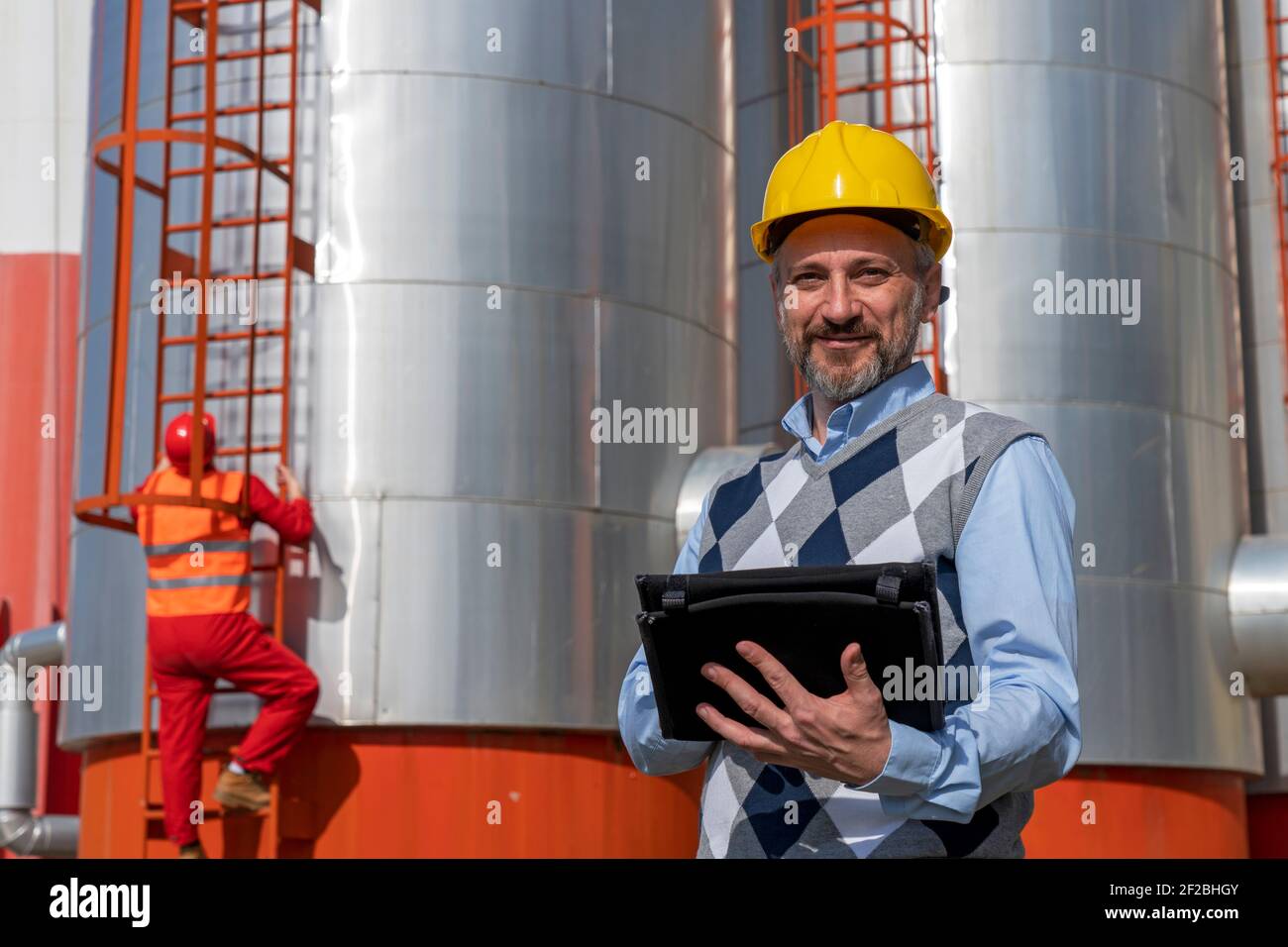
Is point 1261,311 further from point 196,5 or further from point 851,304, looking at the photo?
point 851,304

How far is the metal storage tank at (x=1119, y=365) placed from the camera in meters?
9.14

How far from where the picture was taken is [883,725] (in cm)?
206

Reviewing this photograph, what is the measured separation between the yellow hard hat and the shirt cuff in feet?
2.85

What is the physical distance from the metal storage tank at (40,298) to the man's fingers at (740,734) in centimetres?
1050

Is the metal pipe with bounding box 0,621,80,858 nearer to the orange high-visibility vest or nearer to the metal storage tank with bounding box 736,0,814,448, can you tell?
the orange high-visibility vest

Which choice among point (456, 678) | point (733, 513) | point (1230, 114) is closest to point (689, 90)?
point (456, 678)

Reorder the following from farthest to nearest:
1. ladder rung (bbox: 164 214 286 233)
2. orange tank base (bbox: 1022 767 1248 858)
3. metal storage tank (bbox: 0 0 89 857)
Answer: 1. metal storage tank (bbox: 0 0 89 857)
2. orange tank base (bbox: 1022 767 1248 858)
3. ladder rung (bbox: 164 214 286 233)

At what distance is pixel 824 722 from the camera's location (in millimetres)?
2039

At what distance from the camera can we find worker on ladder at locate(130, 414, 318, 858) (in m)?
7.59

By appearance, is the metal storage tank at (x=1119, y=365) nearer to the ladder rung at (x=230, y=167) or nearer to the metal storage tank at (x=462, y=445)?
the metal storage tank at (x=462, y=445)

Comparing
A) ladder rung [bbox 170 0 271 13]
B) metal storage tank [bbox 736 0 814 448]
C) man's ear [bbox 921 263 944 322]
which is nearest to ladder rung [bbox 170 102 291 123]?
ladder rung [bbox 170 0 271 13]

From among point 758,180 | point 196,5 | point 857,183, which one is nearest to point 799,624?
point 857,183

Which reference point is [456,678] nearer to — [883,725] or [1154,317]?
[1154,317]

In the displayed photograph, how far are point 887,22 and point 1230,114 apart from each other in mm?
3073
